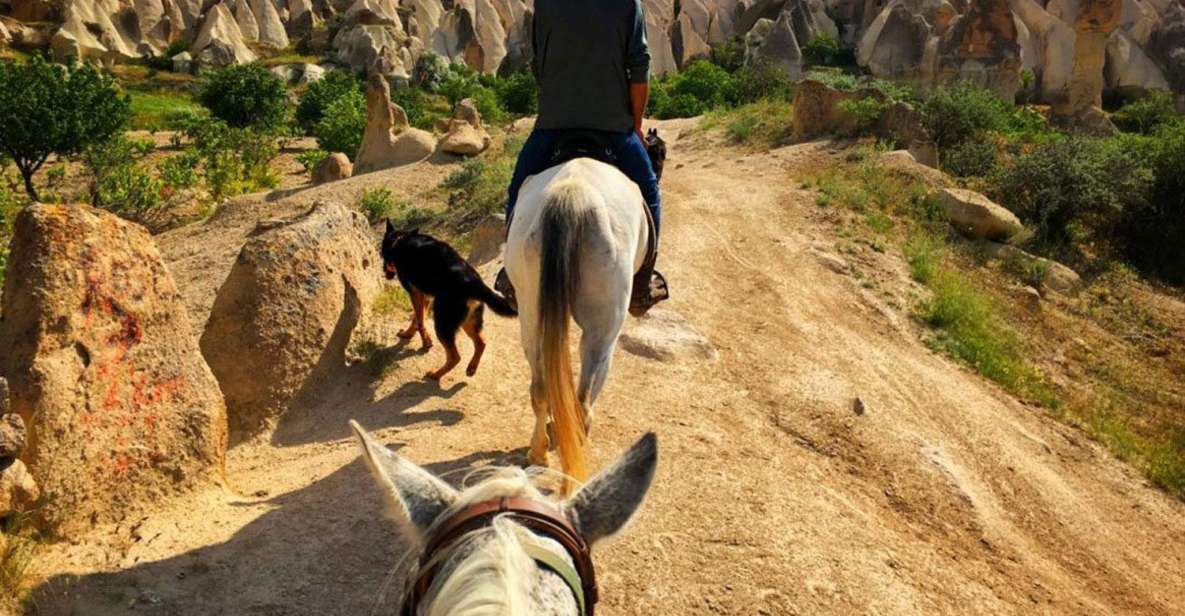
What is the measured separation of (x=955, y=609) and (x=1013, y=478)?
8.23 ft

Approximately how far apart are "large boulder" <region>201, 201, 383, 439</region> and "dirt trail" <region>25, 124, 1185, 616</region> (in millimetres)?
245

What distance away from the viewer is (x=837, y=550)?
4.29 metres

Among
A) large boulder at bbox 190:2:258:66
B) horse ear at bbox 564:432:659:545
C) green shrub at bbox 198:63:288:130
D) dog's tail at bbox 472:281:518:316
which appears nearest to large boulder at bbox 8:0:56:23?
large boulder at bbox 190:2:258:66

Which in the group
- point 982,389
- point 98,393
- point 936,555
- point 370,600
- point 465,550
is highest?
point 465,550

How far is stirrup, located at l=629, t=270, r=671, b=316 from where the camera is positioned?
17.0 feet

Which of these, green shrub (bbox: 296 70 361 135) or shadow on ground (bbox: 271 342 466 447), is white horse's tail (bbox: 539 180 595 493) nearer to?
shadow on ground (bbox: 271 342 466 447)

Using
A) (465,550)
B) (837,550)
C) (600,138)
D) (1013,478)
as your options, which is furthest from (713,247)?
(465,550)

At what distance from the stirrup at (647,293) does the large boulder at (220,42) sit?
4339 cm

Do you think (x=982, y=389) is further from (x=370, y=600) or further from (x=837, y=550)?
(x=370, y=600)

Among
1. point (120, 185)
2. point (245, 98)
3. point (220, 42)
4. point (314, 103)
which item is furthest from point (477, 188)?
point (220, 42)

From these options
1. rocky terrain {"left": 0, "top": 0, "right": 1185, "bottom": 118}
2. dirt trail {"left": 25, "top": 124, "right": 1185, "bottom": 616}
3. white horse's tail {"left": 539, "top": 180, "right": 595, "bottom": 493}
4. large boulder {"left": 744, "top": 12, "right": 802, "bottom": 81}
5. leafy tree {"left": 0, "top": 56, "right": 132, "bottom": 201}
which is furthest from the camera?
large boulder {"left": 744, "top": 12, "right": 802, "bottom": 81}

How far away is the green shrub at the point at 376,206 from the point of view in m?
13.2

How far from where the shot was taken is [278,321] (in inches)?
214

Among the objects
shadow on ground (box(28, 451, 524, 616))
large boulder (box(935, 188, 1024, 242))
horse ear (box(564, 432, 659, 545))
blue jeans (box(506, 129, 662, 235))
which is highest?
Result: blue jeans (box(506, 129, 662, 235))
